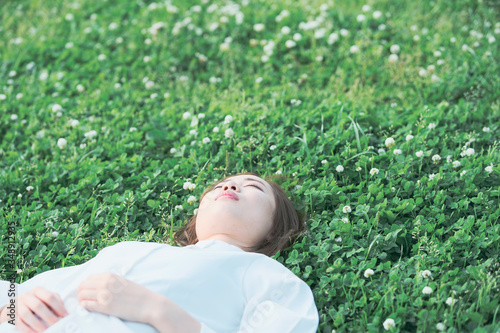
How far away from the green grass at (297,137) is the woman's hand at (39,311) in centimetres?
78

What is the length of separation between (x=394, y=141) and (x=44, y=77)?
320 centimetres

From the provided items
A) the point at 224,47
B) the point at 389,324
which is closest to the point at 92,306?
the point at 389,324

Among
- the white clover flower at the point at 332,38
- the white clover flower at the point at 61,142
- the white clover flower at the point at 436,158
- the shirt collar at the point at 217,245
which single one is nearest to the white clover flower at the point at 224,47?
the white clover flower at the point at 332,38

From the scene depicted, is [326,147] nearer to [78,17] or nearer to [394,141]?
[394,141]

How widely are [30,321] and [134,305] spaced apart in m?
0.43

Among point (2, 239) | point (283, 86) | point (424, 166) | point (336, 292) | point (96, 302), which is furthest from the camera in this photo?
point (283, 86)

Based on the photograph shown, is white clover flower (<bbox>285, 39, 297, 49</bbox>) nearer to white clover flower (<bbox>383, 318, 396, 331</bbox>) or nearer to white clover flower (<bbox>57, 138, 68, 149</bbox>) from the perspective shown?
white clover flower (<bbox>57, 138, 68, 149</bbox>)

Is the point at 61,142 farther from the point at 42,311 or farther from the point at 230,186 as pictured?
the point at 42,311

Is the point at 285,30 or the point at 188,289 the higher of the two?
the point at 188,289

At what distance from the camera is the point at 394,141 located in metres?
4.05

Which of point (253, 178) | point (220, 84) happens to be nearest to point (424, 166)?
point (253, 178)

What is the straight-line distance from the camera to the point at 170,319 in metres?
2.43

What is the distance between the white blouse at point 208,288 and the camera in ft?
8.28

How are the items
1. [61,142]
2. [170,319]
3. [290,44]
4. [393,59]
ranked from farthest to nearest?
[290,44] < [393,59] < [61,142] < [170,319]
